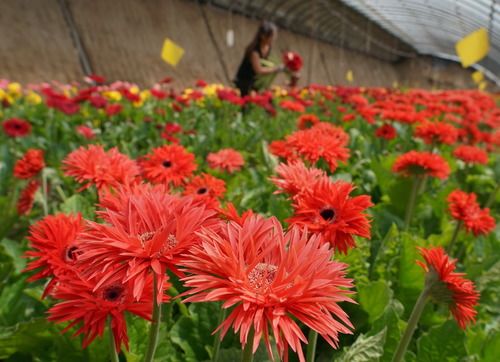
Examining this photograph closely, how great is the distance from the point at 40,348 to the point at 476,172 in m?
2.68

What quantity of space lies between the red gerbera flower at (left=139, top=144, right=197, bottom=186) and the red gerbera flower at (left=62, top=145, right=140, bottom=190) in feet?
0.52

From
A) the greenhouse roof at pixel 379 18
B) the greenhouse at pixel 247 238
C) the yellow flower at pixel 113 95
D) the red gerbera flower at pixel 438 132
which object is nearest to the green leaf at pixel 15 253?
the greenhouse at pixel 247 238

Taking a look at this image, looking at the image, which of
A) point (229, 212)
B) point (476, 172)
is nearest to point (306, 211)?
point (229, 212)

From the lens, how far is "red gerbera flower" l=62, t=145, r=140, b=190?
1.01 m

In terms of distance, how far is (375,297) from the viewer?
1.11m

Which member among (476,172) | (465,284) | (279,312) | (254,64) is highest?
(254,64)

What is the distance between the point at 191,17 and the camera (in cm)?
969

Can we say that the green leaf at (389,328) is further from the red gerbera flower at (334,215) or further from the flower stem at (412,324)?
the red gerbera flower at (334,215)

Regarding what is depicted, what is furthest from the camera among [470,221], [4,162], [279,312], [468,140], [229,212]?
[468,140]

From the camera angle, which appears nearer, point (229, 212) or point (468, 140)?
point (229, 212)

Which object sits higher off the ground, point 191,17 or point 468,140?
point 191,17

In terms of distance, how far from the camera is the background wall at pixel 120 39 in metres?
6.04

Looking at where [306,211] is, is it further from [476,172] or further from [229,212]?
[476,172]

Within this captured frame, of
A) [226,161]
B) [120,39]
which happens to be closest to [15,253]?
[226,161]
